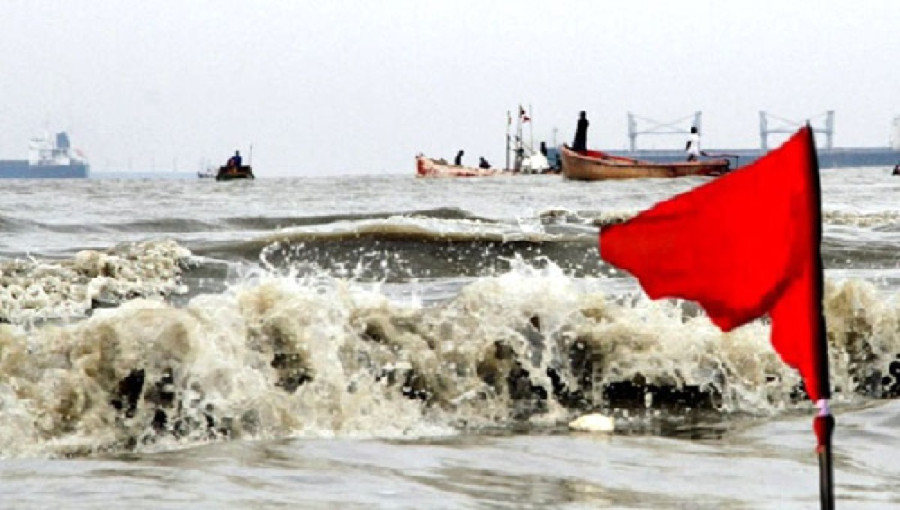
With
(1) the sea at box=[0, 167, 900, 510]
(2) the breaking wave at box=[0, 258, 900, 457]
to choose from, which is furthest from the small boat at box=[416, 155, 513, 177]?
(2) the breaking wave at box=[0, 258, 900, 457]

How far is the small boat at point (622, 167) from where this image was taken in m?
65.8

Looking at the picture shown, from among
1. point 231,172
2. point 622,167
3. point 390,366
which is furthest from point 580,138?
point 390,366

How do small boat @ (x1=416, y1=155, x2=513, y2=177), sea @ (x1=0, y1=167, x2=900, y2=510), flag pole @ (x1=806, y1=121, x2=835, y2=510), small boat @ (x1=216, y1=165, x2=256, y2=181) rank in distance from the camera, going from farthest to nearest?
small boat @ (x1=416, y1=155, x2=513, y2=177) < small boat @ (x1=216, y1=165, x2=256, y2=181) < sea @ (x1=0, y1=167, x2=900, y2=510) < flag pole @ (x1=806, y1=121, x2=835, y2=510)

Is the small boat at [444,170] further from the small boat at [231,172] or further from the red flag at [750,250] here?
the red flag at [750,250]

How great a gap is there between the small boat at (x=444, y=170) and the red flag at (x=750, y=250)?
91.5m

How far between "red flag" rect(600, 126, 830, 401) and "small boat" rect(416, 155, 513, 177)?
9153 centimetres

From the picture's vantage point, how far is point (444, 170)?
96.6m

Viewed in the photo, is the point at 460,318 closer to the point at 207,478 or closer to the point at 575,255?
the point at 207,478

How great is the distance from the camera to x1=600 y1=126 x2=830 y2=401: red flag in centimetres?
264

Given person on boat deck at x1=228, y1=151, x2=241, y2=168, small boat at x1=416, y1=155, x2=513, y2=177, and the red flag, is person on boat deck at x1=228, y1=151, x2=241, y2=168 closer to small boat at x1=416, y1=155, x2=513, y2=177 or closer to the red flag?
small boat at x1=416, y1=155, x2=513, y2=177

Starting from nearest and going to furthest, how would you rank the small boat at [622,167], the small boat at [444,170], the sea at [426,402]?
the sea at [426,402] → the small boat at [622,167] → the small boat at [444,170]

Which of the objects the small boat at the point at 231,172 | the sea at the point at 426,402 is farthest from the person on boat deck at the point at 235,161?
the sea at the point at 426,402

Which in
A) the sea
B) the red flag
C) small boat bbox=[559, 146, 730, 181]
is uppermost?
small boat bbox=[559, 146, 730, 181]

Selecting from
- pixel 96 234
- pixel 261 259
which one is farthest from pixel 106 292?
pixel 96 234
